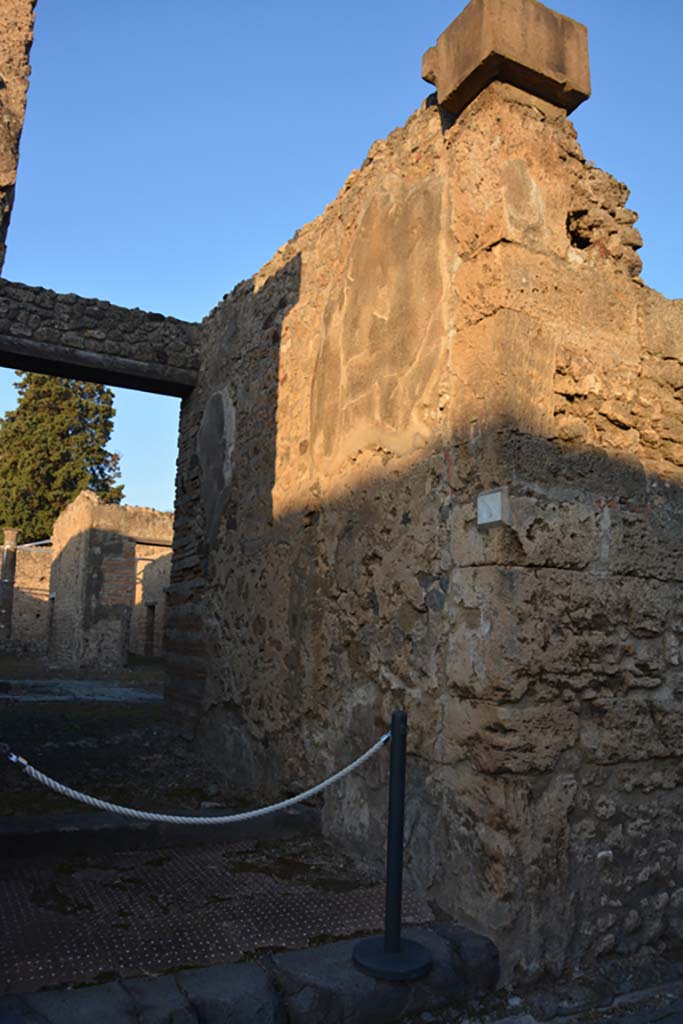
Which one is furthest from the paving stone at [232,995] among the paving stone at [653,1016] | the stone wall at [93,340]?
the stone wall at [93,340]

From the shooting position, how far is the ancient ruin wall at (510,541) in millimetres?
2793

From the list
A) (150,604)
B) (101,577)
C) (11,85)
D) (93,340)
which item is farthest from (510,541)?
(150,604)

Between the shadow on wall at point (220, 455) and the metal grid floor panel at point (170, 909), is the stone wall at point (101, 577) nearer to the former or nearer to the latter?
the shadow on wall at point (220, 455)

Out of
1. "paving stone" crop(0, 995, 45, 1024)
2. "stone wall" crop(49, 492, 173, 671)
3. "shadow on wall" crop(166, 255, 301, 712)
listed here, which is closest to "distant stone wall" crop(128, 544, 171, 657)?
"stone wall" crop(49, 492, 173, 671)

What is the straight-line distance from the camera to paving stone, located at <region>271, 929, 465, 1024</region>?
89.0 inches

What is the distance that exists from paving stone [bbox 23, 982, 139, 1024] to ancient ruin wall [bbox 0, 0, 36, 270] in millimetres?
2716

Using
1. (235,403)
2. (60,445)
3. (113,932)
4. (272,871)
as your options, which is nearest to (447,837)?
(272,871)

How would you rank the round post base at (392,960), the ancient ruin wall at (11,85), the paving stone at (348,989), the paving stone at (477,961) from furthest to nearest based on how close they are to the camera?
the ancient ruin wall at (11,85)
the paving stone at (477,961)
the round post base at (392,960)
the paving stone at (348,989)

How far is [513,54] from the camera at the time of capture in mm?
3053

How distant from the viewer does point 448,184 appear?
337cm

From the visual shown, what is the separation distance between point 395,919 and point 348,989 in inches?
10.1

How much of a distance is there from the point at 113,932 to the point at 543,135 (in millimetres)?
3253

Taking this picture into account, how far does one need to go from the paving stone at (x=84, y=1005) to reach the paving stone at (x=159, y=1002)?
0.02 metres

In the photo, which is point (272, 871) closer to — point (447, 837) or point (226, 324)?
point (447, 837)
